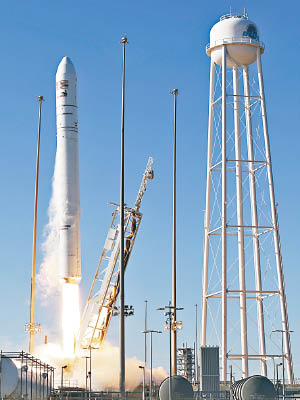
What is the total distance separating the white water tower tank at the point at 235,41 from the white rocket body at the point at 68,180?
35.0 feet

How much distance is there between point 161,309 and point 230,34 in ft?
74.9

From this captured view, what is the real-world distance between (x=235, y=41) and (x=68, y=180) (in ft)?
50.2

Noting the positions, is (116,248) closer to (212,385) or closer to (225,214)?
(225,214)

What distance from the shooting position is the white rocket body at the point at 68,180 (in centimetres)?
6316

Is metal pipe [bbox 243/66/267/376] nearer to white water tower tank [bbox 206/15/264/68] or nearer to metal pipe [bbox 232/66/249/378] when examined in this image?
metal pipe [bbox 232/66/249/378]

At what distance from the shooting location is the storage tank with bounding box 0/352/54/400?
4428 centimetres

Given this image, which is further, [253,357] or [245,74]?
[245,74]

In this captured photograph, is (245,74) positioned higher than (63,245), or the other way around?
(245,74)

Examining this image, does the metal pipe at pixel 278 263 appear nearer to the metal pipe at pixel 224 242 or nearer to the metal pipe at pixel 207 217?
the metal pipe at pixel 224 242

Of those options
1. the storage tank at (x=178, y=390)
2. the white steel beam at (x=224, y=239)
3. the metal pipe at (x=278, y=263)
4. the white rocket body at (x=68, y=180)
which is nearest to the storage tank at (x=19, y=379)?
the storage tank at (x=178, y=390)

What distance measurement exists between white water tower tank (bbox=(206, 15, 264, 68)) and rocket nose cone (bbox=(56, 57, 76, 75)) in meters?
→ 9.97

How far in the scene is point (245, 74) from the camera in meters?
66.4

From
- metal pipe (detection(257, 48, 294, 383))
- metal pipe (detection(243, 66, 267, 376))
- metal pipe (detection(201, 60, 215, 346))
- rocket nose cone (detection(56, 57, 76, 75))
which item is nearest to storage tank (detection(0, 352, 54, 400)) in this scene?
metal pipe (detection(201, 60, 215, 346))

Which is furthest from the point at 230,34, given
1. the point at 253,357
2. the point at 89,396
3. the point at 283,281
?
the point at 89,396
